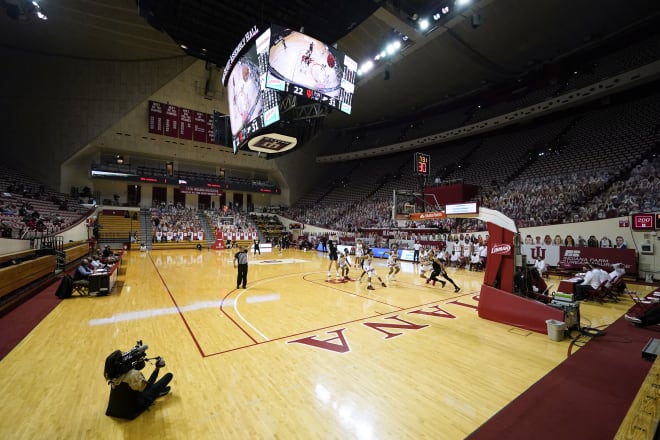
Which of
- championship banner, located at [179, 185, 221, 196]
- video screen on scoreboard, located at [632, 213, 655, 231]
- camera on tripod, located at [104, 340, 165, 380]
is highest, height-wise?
championship banner, located at [179, 185, 221, 196]

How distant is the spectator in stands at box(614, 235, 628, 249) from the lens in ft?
42.8

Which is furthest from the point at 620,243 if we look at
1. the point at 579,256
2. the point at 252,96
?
the point at 252,96

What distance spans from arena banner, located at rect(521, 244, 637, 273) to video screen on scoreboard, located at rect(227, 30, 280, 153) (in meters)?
13.8

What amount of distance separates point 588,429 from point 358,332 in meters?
3.66

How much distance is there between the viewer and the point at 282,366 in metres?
4.53

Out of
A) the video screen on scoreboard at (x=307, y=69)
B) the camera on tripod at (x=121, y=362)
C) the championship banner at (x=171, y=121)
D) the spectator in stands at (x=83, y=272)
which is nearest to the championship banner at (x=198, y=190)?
the championship banner at (x=171, y=121)

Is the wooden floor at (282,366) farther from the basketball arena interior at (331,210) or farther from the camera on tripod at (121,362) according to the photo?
the camera on tripod at (121,362)

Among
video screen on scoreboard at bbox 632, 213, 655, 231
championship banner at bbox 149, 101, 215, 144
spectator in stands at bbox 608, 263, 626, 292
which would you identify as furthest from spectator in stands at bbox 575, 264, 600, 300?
championship banner at bbox 149, 101, 215, 144

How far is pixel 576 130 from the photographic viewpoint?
2206cm

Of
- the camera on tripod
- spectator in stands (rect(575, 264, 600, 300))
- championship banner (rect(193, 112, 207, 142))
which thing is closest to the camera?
the camera on tripod

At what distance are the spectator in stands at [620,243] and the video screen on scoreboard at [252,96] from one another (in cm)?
1539

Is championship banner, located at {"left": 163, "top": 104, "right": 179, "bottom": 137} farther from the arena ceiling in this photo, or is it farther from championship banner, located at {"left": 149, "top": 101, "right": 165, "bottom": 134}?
the arena ceiling

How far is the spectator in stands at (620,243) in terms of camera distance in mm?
13039

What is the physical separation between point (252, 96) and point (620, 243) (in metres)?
16.9
